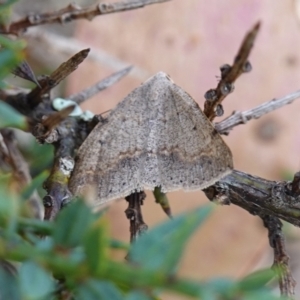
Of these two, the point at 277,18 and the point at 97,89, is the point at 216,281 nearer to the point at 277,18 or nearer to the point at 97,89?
the point at 97,89

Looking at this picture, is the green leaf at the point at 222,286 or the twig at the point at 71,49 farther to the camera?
the twig at the point at 71,49

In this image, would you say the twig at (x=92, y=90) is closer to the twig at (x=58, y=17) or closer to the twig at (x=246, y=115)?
the twig at (x=58, y=17)

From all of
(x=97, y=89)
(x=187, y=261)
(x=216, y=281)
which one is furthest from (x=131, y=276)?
(x=187, y=261)

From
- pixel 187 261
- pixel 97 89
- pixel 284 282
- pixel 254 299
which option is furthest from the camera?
pixel 187 261

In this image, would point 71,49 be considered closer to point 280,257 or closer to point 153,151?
point 153,151

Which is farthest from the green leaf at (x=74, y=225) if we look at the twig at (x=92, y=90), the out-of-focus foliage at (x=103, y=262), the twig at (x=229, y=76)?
the twig at (x=92, y=90)

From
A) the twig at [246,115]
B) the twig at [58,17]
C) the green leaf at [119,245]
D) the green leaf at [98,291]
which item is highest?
the twig at [58,17]
